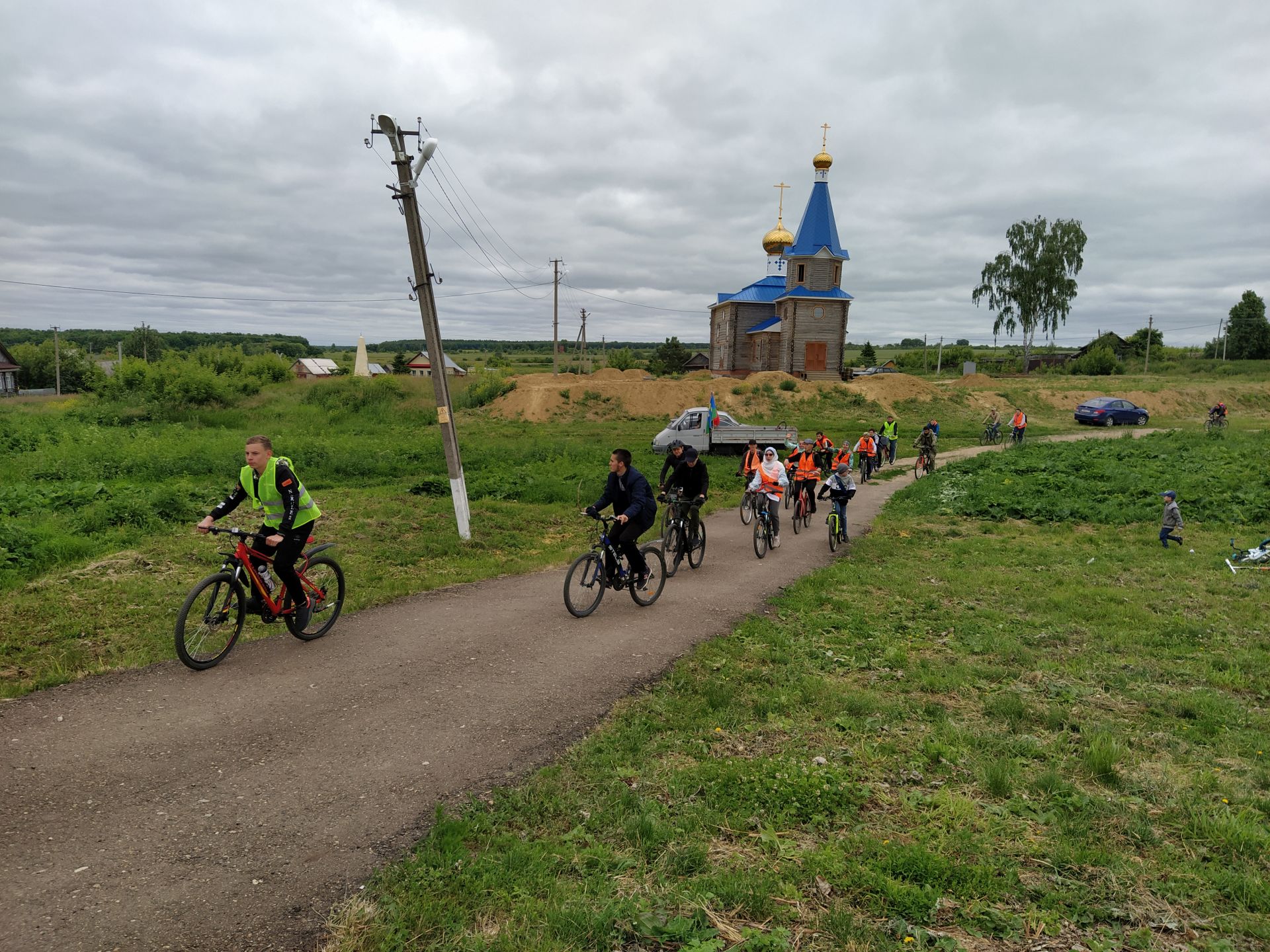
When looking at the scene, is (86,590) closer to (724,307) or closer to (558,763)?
(558,763)

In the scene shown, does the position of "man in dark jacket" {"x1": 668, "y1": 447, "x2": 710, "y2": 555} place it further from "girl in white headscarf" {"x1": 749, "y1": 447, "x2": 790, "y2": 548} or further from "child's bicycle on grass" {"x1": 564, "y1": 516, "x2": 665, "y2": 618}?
"girl in white headscarf" {"x1": 749, "y1": 447, "x2": 790, "y2": 548}

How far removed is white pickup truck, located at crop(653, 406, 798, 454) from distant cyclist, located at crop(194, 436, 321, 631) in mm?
21172

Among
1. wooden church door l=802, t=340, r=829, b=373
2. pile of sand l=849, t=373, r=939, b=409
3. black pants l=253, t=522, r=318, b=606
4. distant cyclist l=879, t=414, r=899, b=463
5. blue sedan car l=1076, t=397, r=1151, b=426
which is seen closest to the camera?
black pants l=253, t=522, r=318, b=606

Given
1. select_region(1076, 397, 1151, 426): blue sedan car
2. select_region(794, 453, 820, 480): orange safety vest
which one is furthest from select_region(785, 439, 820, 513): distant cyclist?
select_region(1076, 397, 1151, 426): blue sedan car

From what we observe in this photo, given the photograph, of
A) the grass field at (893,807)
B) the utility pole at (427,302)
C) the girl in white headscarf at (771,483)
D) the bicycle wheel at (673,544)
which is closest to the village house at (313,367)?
the utility pole at (427,302)

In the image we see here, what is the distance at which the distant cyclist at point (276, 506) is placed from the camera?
664cm

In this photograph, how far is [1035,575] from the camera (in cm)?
1148

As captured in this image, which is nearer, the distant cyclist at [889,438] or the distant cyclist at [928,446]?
the distant cyclist at [928,446]

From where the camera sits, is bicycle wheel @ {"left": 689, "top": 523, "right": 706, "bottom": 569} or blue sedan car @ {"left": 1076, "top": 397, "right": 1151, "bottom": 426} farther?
blue sedan car @ {"left": 1076, "top": 397, "right": 1151, "bottom": 426}

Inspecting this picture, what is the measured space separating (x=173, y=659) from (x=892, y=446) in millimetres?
24262

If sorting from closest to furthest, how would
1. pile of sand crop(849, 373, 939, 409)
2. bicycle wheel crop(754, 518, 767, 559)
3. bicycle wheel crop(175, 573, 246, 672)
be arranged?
bicycle wheel crop(175, 573, 246, 672)
bicycle wheel crop(754, 518, 767, 559)
pile of sand crop(849, 373, 939, 409)

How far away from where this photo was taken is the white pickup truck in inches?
1105

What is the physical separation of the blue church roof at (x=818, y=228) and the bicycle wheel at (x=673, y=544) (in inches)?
1730

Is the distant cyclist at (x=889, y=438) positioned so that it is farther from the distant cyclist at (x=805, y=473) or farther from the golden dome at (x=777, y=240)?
the golden dome at (x=777, y=240)
